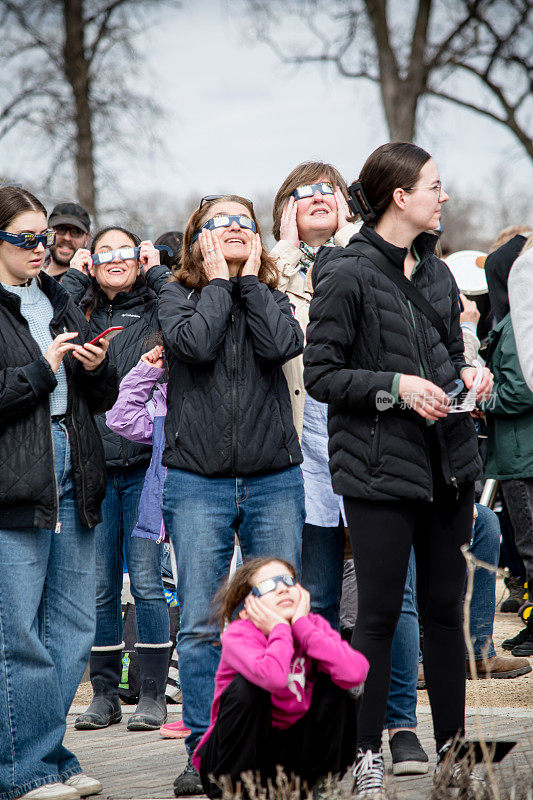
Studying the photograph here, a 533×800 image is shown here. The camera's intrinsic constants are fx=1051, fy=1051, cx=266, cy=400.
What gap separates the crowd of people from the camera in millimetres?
3357

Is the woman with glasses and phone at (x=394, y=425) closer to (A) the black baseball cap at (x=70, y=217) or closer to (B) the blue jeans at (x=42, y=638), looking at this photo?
(B) the blue jeans at (x=42, y=638)

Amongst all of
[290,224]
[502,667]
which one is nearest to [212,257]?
[290,224]

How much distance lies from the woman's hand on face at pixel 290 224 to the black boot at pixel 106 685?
7.48 feet

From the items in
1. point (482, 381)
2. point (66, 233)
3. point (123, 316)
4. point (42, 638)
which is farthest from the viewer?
point (66, 233)

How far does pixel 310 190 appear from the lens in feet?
15.4

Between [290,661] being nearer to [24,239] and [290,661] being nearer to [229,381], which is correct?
[229,381]

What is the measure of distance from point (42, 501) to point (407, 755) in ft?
5.40

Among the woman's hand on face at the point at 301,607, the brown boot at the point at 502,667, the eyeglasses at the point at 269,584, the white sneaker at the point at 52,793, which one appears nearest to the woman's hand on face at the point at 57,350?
the eyeglasses at the point at 269,584

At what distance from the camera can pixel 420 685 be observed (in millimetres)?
5809

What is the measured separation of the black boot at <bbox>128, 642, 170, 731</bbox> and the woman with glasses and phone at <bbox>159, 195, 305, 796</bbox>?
1251mm

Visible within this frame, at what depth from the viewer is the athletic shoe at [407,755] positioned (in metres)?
3.86

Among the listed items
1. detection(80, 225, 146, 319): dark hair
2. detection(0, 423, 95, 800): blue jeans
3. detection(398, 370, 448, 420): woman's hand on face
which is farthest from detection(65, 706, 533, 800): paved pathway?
detection(80, 225, 146, 319): dark hair

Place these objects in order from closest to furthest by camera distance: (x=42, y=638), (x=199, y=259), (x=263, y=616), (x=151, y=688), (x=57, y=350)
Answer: (x=263, y=616) < (x=57, y=350) < (x=42, y=638) < (x=199, y=259) < (x=151, y=688)

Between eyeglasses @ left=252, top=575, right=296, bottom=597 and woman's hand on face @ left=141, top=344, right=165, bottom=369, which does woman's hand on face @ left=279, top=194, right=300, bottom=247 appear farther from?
eyeglasses @ left=252, top=575, right=296, bottom=597
